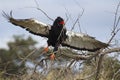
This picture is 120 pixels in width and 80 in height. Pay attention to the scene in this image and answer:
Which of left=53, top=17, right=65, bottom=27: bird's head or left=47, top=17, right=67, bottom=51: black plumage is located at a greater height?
left=53, top=17, right=65, bottom=27: bird's head

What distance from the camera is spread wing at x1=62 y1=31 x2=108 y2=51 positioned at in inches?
452

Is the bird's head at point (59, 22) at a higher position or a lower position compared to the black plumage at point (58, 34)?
higher

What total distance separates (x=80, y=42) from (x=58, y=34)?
52 cm

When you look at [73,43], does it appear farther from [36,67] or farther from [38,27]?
[36,67]

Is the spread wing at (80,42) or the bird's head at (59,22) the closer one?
the spread wing at (80,42)

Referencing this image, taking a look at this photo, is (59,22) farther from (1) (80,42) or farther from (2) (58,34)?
(1) (80,42)

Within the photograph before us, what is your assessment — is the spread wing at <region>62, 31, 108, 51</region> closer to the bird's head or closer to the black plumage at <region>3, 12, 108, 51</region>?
the black plumage at <region>3, 12, 108, 51</region>

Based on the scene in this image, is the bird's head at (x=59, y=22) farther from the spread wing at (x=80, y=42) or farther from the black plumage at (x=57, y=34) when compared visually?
the spread wing at (x=80, y=42)

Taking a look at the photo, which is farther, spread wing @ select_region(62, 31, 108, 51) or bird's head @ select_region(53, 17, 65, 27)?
bird's head @ select_region(53, 17, 65, 27)

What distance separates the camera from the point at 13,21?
1181 centimetres

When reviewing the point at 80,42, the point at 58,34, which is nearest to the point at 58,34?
the point at 58,34

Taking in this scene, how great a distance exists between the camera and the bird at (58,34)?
1163 cm

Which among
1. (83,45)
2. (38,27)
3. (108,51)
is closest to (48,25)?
(38,27)

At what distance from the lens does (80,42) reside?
11938mm
